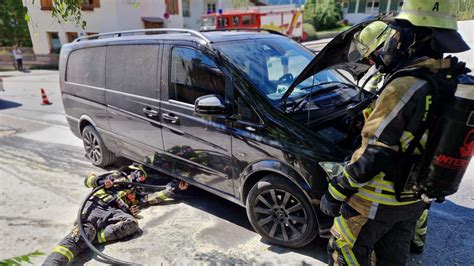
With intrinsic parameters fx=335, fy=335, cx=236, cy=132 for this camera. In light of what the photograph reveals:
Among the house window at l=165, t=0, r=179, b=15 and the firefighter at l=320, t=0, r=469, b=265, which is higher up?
the house window at l=165, t=0, r=179, b=15

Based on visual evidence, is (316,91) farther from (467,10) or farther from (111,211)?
(467,10)

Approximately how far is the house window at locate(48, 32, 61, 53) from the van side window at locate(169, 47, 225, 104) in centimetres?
2362

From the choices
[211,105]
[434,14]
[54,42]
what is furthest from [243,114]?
[54,42]

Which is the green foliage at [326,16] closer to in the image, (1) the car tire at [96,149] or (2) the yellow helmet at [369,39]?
(1) the car tire at [96,149]

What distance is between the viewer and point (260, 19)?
20.7 m

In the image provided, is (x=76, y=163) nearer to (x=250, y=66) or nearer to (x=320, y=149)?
(x=250, y=66)

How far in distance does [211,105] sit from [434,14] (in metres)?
1.87

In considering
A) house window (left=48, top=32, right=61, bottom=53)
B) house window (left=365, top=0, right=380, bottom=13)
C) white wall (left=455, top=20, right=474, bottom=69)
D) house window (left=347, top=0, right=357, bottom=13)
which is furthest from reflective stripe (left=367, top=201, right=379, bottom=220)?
house window (left=347, top=0, right=357, bottom=13)

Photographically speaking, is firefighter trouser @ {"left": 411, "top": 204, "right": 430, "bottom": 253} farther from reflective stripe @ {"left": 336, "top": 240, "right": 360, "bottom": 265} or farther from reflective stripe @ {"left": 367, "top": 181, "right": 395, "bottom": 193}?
reflective stripe @ {"left": 367, "top": 181, "right": 395, "bottom": 193}

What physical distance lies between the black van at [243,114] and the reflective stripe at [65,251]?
134 cm

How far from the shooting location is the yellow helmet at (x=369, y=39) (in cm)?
212

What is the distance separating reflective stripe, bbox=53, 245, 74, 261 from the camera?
3.01m

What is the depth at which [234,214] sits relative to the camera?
12.4 ft

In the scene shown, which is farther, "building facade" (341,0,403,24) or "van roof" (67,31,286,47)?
"building facade" (341,0,403,24)
